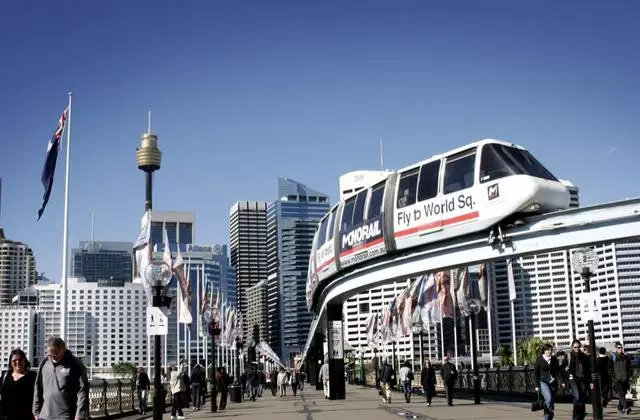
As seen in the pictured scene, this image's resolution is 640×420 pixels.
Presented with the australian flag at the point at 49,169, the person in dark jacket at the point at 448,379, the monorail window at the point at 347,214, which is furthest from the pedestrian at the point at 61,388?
the australian flag at the point at 49,169

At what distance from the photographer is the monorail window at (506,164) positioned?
2288 cm

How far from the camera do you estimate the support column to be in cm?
3706

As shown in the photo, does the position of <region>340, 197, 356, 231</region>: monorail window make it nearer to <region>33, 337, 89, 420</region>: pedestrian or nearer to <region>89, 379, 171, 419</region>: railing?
<region>89, 379, 171, 419</region>: railing

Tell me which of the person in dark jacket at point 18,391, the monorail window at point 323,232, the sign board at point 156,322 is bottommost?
the person in dark jacket at point 18,391

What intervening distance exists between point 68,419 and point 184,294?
99.7 ft

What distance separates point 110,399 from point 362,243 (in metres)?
11.3

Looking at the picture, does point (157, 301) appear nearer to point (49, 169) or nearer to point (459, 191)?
point (459, 191)

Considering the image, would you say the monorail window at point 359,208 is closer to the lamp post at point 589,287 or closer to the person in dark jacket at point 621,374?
the lamp post at point 589,287

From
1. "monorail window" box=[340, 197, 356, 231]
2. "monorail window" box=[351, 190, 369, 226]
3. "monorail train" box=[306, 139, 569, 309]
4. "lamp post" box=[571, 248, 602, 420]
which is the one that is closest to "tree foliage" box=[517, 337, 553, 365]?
"monorail window" box=[340, 197, 356, 231]

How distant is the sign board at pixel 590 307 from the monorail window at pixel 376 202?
947 centimetres

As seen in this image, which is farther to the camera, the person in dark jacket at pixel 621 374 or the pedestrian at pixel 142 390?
the pedestrian at pixel 142 390

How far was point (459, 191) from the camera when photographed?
947 inches

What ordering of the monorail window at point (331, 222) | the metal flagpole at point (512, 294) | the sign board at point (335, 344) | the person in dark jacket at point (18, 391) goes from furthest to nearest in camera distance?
1. the metal flagpole at point (512, 294)
2. the sign board at point (335, 344)
3. the monorail window at point (331, 222)
4. the person in dark jacket at point (18, 391)

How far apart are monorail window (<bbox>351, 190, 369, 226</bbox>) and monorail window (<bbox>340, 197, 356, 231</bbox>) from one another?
39 cm
